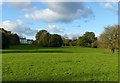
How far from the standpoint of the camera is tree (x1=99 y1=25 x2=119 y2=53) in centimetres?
7944

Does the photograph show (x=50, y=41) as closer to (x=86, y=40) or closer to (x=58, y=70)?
(x=86, y=40)

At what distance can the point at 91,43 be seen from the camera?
148 meters

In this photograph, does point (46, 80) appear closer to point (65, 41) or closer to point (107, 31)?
point (107, 31)

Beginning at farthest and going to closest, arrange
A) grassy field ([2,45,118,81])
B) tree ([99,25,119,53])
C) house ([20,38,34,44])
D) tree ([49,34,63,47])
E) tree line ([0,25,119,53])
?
house ([20,38,34,44]) → tree ([49,34,63,47]) → tree line ([0,25,119,53]) → tree ([99,25,119,53]) → grassy field ([2,45,118,81])

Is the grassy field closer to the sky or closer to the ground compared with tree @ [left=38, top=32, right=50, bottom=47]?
closer to the ground

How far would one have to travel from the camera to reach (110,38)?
80.0m

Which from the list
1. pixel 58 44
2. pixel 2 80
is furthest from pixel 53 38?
pixel 2 80

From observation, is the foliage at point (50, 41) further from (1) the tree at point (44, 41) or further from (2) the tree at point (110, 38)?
(2) the tree at point (110, 38)

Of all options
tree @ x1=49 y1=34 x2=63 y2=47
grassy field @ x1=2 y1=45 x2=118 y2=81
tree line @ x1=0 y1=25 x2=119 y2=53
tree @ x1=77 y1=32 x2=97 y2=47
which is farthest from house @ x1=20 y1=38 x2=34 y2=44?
grassy field @ x1=2 y1=45 x2=118 y2=81

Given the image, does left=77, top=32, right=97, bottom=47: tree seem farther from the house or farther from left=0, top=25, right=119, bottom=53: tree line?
the house

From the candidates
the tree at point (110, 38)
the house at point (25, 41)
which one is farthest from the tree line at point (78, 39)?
the house at point (25, 41)

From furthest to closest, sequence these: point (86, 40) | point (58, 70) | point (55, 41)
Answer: point (86, 40) → point (55, 41) → point (58, 70)

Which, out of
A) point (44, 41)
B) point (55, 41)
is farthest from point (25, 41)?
point (55, 41)

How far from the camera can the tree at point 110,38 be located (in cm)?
7944
